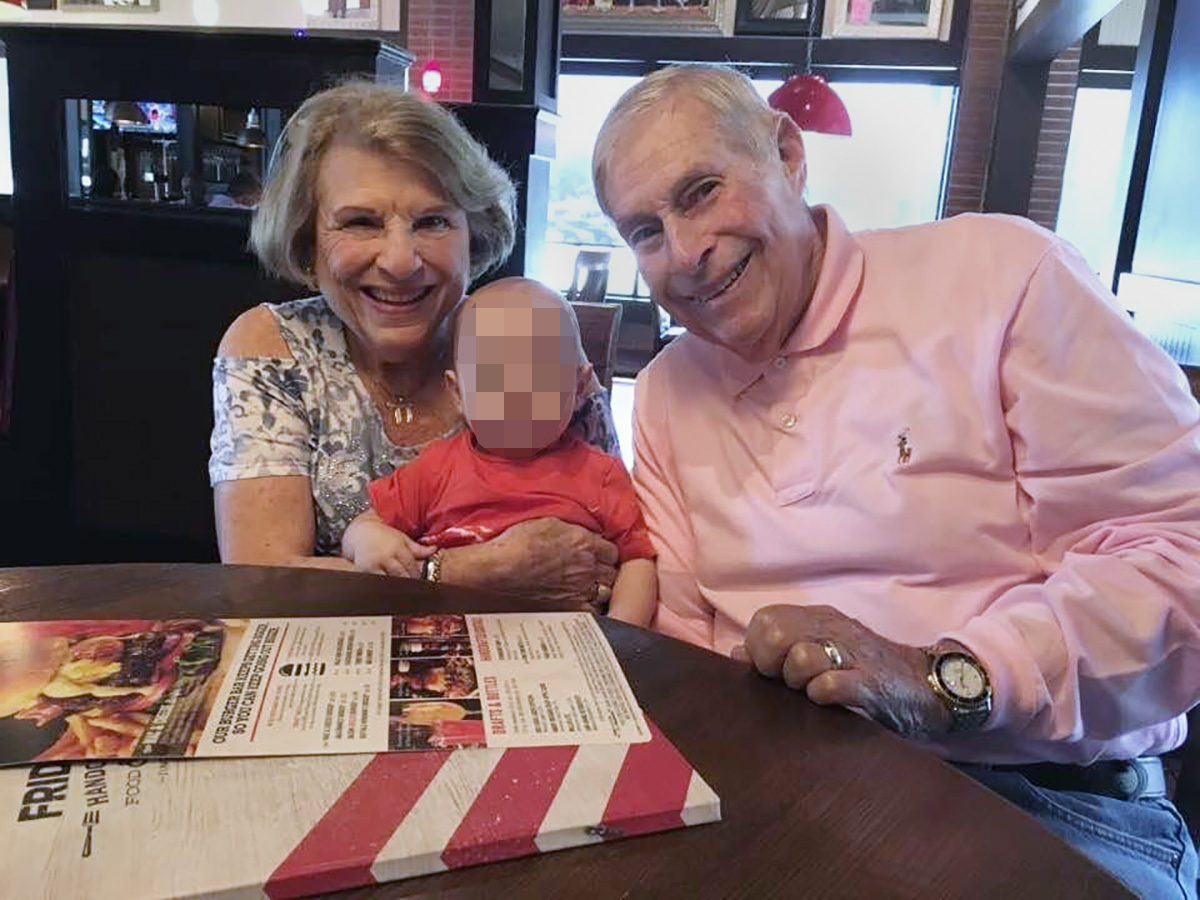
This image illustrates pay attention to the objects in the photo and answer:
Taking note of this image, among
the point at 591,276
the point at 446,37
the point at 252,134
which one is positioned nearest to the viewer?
the point at 252,134

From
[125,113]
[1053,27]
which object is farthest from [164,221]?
[1053,27]

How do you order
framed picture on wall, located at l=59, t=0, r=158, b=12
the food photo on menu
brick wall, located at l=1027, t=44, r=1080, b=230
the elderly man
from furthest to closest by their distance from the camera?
framed picture on wall, located at l=59, t=0, r=158, b=12 < brick wall, located at l=1027, t=44, r=1080, b=230 < the elderly man < the food photo on menu

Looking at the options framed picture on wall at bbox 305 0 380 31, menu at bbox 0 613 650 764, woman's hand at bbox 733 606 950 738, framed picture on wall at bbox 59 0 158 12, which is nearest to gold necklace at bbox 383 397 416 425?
menu at bbox 0 613 650 764

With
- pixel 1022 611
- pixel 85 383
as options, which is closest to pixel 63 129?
pixel 85 383

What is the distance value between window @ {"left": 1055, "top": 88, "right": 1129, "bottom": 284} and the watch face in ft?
24.4

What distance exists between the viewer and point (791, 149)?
1.28 metres

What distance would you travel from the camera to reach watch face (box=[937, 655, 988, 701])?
89 cm

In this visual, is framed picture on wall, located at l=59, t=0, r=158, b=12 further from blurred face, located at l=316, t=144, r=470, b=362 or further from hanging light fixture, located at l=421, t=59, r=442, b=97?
blurred face, located at l=316, t=144, r=470, b=362

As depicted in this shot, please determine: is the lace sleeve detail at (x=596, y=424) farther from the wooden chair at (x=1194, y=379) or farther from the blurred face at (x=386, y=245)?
the wooden chair at (x=1194, y=379)

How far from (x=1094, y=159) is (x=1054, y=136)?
54 cm

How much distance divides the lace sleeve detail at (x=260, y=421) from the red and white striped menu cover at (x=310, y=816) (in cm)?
77

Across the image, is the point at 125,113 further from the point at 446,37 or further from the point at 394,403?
the point at 446,37

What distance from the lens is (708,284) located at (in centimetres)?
119

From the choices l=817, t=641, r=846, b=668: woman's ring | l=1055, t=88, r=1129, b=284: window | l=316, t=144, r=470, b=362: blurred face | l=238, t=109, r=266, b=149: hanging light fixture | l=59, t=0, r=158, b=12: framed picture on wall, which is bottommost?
l=817, t=641, r=846, b=668: woman's ring
